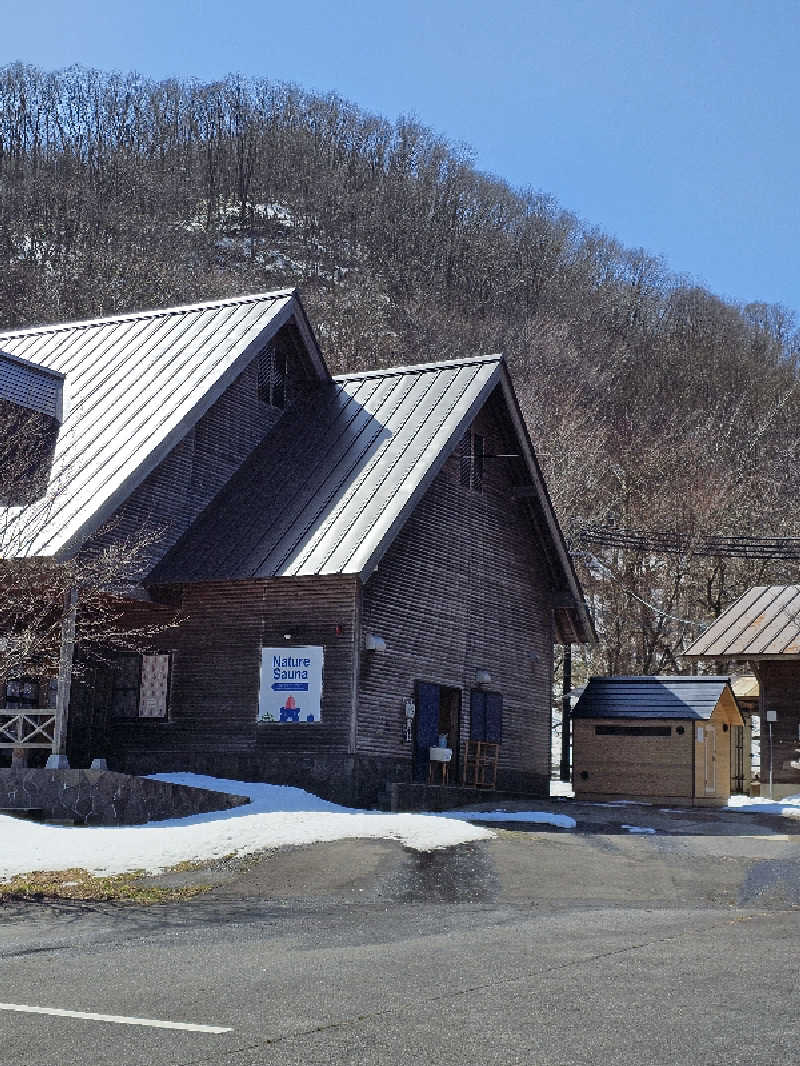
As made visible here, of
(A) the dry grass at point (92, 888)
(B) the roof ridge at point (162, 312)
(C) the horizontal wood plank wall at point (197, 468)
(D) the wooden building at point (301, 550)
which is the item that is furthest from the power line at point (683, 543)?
(A) the dry grass at point (92, 888)

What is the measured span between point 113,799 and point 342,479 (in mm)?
7360

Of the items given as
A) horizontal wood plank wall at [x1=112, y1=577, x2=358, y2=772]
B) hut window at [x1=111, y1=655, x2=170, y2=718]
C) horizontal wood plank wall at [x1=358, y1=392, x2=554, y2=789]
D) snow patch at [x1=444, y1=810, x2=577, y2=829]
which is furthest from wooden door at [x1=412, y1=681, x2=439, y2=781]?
hut window at [x1=111, y1=655, x2=170, y2=718]

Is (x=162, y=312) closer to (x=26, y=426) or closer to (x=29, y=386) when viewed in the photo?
(x=29, y=386)

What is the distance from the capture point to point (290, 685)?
2320 cm

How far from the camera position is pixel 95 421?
2542 cm

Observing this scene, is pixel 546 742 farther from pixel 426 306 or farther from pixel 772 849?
pixel 426 306

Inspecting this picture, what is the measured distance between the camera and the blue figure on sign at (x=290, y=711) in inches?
907

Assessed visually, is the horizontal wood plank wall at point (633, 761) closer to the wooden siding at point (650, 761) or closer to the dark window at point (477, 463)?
the wooden siding at point (650, 761)

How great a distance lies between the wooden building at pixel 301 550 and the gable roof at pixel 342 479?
2.0 inches

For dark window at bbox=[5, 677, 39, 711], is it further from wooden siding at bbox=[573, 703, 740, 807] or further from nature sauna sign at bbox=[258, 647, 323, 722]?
wooden siding at bbox=[573, 703, 740, 807]

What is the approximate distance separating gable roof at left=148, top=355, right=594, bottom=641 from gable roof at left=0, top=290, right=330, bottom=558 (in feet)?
5.83

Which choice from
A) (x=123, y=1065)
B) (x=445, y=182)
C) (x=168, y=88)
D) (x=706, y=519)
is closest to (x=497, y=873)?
(x=123, y=1065)

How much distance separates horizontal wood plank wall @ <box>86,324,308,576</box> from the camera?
2383 cm

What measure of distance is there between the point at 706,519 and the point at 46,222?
50866mm
